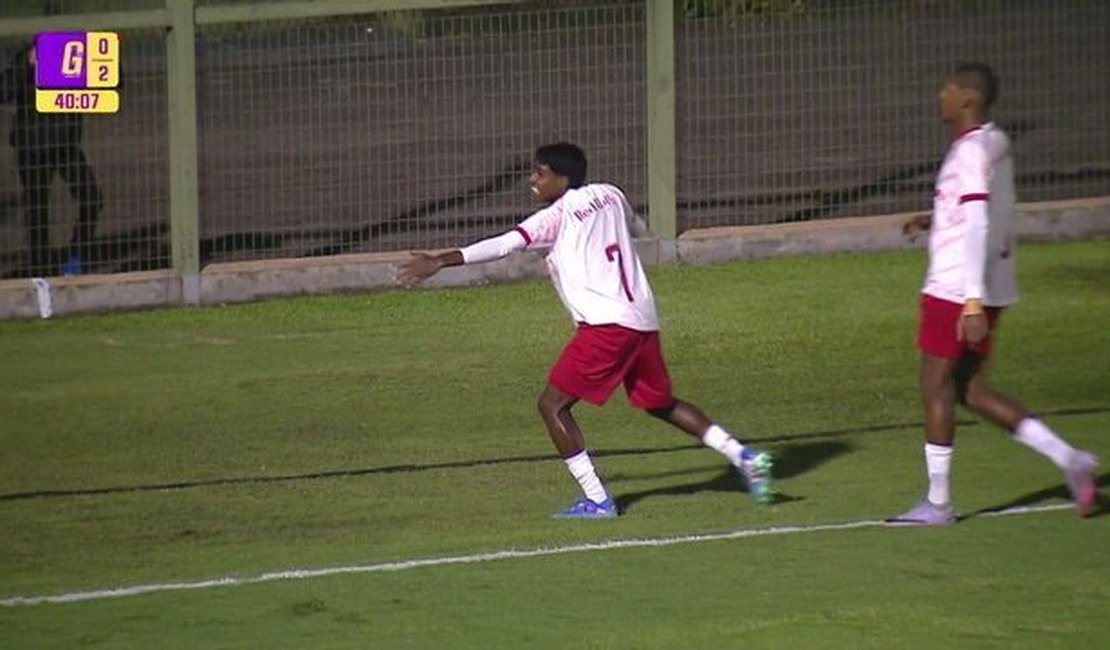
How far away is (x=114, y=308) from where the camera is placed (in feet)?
56.5

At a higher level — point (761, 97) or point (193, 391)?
point (761, 97)

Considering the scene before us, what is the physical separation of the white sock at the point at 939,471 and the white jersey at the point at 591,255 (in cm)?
149

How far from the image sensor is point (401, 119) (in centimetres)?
1798

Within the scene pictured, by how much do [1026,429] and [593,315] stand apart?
197 centimetres

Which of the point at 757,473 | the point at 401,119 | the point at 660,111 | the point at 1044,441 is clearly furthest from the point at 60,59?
the point at 1044,441

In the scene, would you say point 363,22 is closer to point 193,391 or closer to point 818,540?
point 193,391

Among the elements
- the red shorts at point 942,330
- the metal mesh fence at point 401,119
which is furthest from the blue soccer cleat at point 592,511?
the metal mesh fence at point 401,119

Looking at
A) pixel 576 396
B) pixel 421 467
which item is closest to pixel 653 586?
pixel 576 396

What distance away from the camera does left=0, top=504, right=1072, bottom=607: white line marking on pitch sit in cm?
944

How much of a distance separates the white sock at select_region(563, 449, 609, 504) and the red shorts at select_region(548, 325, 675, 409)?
267mm

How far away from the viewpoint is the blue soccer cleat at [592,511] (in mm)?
10688

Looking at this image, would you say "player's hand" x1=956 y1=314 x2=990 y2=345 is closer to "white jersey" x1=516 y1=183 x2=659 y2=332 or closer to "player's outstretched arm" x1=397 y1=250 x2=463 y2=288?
"white jersey" x1=516 y1=183 x2=659 y2=332

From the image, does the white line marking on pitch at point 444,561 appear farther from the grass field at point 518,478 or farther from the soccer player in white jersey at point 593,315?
the soccer player in white jersey at point 593,315

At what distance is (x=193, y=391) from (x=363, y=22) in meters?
4.22
